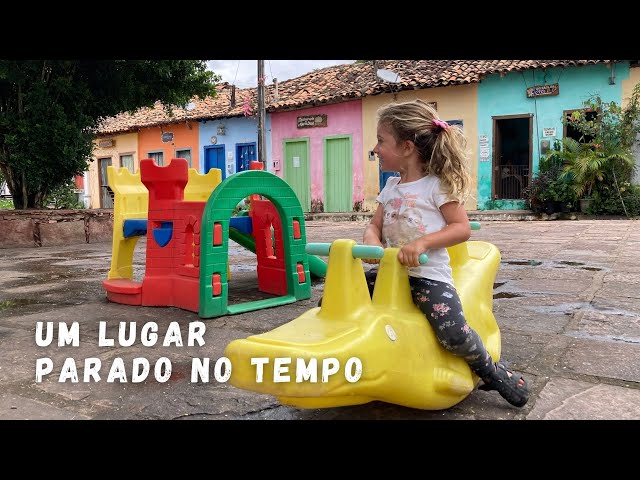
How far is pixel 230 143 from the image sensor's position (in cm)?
1886

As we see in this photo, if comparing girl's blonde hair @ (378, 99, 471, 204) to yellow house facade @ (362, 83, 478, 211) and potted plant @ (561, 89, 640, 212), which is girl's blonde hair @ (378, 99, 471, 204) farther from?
yellow house facade @ (362, 83, 478, 211)

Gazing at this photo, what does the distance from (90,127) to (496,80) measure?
30.4ft

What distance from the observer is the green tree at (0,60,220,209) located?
27.3 ft

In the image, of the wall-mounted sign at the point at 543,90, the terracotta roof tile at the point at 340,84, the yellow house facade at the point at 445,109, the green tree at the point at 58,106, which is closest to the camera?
the green tree at the point at 58,106

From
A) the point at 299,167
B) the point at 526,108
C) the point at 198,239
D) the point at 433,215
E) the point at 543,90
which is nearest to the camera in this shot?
the point at 433,215

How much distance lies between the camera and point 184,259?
3.85 m

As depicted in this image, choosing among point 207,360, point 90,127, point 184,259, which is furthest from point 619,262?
point 90,127

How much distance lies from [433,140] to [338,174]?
14778 mm

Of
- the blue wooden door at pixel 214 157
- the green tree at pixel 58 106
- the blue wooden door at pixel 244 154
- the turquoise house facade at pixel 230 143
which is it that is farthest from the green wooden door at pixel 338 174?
the green tree at pixel 58 106

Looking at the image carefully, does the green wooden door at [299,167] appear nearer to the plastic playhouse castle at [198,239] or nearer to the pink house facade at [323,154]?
the pink house facade at [323,154]

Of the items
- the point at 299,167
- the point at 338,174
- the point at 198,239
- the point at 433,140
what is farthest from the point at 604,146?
the point at 433,140

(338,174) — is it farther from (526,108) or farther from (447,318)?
(447,318)

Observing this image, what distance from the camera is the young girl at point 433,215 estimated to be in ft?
6.39

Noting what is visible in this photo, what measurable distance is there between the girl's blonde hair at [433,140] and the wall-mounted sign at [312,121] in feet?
49.0
